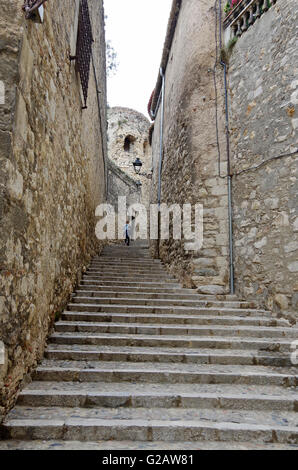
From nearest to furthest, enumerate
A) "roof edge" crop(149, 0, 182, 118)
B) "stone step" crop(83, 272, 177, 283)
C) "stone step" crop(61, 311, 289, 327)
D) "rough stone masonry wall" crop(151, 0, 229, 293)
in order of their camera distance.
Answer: "stone step" crop(61, 311, 289, 327) → "rough stone masonry wall" crop(151, 0, 229, 293) → "stone step" crop(83, 272, 177, 283) → "roof edge" crop(149, 0, 182, 118)

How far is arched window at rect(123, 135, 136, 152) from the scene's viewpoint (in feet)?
66.1

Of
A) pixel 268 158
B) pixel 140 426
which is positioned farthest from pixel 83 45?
pixel 140 426

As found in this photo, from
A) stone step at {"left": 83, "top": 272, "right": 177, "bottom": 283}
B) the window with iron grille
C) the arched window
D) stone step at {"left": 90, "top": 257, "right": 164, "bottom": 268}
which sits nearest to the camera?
the window with iron grille

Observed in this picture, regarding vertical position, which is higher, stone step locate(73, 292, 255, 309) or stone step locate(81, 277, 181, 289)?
stone step locate(81, 277, 181, 289)

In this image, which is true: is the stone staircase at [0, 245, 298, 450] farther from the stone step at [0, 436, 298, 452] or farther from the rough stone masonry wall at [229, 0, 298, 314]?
the rough stone masonry wall at [229, 0, 298, 314]

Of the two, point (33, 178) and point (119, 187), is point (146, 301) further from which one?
point (119, 187)

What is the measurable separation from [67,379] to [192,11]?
7.37m

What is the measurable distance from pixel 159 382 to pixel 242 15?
6148mm

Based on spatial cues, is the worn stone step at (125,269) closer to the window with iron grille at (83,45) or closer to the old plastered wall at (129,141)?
the window with iron grille at (83,45)

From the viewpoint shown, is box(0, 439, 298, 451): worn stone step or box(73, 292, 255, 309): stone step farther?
box(73, 292, 255, 309): stone step

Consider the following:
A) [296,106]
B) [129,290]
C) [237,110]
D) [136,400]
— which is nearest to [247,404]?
[136,400]

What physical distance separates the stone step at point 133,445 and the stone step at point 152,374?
72 cm

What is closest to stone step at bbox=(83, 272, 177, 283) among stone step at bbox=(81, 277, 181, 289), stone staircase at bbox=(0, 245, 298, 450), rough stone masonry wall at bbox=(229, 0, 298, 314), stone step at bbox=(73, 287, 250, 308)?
stone step at bbox=(81, 277, 181, 289)

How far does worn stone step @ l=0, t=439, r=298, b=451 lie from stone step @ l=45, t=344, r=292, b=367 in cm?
106
